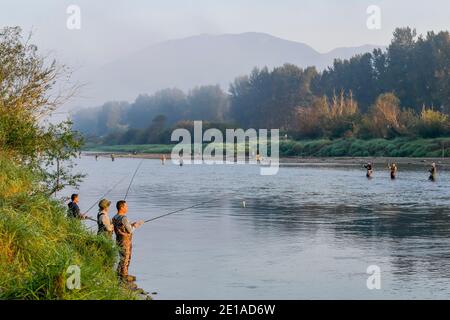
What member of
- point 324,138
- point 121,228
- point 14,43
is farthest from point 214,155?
point 121,228

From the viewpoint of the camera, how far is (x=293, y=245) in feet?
76.5

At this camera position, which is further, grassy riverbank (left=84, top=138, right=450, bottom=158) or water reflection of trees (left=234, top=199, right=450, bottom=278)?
grassy riverbank (left=84, top=138, right=450, bottom=158)

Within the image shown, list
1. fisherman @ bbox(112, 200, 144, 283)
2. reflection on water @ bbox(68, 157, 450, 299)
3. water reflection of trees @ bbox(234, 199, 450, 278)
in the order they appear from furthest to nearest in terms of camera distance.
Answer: water reflection of trees @ bbox(234, 199, 450, 278) < reflection on water @ bbox(68, 157, 450, 299) < fisherman @ bbox(112, 200, 144, 283)

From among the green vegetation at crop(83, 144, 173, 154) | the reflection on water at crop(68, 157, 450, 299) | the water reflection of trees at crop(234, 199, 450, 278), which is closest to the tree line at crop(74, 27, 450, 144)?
the green vegetation at crop(83, 144, 173, 154)

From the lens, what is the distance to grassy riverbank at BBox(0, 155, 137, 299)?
10367 millimetres

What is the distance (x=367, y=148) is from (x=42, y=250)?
299 feet

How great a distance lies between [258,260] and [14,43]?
509 inches

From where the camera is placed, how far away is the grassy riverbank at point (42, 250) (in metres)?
10.4

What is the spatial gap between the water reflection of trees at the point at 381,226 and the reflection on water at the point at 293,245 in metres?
0.03

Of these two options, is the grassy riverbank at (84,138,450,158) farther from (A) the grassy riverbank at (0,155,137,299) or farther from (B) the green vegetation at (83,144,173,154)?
(A) the grassy riverbank at (0,155,137,299)

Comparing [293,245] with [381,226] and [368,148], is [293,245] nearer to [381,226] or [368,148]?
[381,226]

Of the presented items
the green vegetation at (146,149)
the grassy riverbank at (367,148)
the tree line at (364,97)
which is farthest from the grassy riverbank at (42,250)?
the green vegetation at (146,149)

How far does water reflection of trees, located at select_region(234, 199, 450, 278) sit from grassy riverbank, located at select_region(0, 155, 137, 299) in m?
7.12
